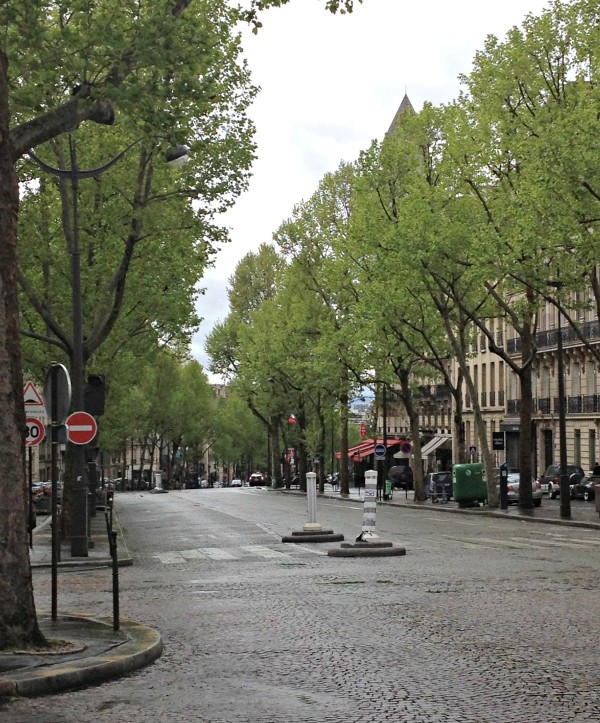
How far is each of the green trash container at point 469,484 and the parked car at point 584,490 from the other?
7225 millimetres

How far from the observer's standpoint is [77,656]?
1044cm

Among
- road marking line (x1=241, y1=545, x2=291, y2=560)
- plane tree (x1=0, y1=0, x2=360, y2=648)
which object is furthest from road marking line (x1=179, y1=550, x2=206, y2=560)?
plane tree (x1=0, y1=0, x2=360, y2=648)

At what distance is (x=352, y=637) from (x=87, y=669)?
10.1ft

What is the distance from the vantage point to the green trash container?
171ft

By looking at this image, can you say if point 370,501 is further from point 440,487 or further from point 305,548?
point 440,487

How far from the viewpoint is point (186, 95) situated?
47.2 ft

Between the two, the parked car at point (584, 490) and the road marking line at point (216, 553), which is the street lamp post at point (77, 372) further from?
the parked car at point (584, 490)

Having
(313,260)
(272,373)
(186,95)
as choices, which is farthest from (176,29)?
(272,373)

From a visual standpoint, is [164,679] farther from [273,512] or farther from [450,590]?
[273,512]

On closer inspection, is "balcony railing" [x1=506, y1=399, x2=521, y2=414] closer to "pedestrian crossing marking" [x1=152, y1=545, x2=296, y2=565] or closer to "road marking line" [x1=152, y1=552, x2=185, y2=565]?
"pedestrian crossing marking" [x1=152, y1=545, x2=296, y2=565]

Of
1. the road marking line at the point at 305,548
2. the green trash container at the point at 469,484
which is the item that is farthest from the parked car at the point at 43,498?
the road marking line at the point at 305,548

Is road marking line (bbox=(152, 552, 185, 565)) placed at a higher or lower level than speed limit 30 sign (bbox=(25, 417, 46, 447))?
lower

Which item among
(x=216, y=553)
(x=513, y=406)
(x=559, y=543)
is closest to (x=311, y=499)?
(x=216, y=553)

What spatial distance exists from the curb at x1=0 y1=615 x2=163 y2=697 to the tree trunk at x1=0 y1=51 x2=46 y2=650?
0.68m
